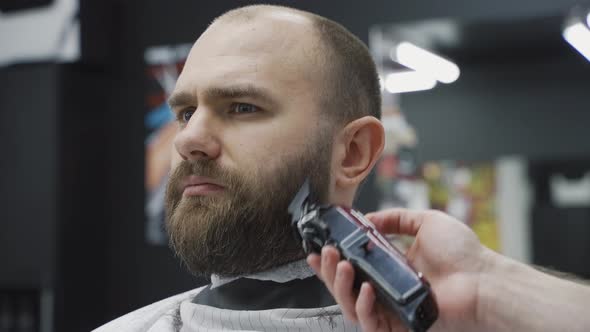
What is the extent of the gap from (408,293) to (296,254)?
1.79 ft

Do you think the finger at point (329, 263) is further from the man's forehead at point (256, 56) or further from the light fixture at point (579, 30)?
the light fixture at point (579, 30)

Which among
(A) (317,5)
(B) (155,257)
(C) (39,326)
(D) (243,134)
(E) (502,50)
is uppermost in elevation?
(E) (502,50)

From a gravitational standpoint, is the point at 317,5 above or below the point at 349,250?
above

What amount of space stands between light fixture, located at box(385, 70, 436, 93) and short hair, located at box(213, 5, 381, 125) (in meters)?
3.72

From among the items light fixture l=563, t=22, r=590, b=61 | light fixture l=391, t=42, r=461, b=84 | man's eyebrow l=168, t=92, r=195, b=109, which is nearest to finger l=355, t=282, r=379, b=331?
man's eyebrow l=168, t=92, r=195, b=109

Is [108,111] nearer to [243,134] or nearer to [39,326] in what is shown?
[39,326]

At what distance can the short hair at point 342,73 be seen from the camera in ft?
5.44

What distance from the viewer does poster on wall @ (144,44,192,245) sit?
339 cm

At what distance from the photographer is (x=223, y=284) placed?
161 cm

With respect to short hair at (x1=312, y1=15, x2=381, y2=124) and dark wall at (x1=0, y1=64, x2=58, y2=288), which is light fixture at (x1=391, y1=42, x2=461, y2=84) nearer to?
dark wall at (x1=0, y1=64, x2=58, y2=288)

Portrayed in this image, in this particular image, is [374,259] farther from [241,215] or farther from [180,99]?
[180,99]

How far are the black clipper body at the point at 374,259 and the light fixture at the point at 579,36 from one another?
11.3ft

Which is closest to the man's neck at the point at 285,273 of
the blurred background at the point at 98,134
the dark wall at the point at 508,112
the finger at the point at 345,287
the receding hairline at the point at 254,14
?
the finger at the point at 345,287

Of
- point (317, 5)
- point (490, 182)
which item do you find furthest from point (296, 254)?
point (490, 182)
